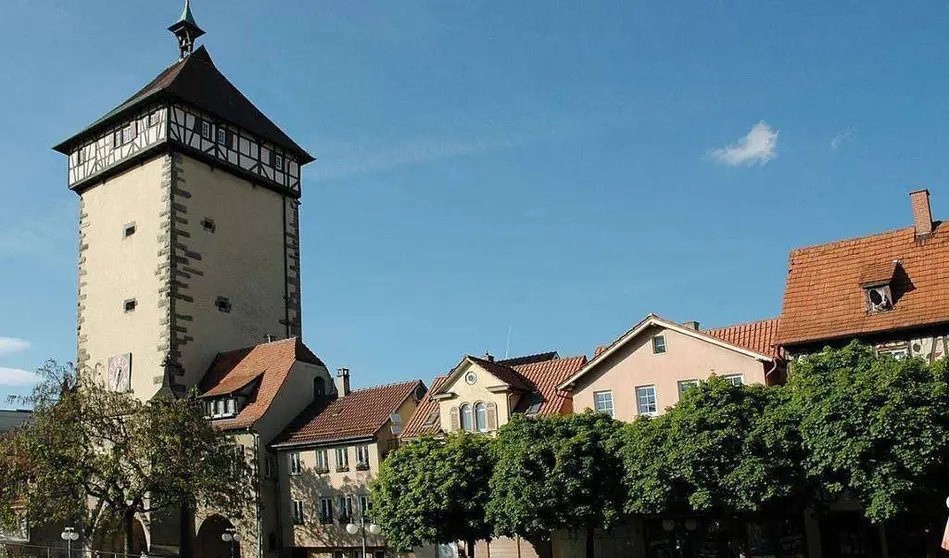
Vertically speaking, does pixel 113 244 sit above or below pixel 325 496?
above

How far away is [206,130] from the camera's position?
49531 millimetres

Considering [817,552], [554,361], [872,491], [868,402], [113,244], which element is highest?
[113,244]

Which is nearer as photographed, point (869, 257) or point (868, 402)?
point (868, 402)

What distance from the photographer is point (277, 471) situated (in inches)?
1703

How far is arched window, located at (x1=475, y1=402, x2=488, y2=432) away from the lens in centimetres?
3691

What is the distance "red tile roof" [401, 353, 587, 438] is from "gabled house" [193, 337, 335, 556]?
7.00 metres

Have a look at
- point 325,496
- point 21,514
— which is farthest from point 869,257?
point 21,514

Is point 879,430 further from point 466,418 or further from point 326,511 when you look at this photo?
point 326,511

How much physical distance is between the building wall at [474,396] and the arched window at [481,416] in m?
0.20

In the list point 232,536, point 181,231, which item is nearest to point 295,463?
point 232,536

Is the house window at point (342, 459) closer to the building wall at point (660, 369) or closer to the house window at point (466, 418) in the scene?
the house window at point (466, 418)

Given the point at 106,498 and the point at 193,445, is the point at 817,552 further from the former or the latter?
the point at 106,498

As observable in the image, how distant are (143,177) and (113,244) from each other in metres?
4.02

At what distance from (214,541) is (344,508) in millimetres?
7770
